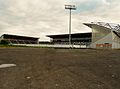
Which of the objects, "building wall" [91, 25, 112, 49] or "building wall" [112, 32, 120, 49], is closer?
"building wall" [112, 32, 120, 49]

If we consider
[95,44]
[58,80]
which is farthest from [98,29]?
[58,80]

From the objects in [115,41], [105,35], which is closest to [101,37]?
[105,35]

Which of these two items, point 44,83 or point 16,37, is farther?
point 16,37

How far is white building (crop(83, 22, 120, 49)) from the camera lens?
67375 mm

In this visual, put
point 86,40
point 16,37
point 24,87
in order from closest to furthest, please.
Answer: point 24,87
point 86,40
point 16,37

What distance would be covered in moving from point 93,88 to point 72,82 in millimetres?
933

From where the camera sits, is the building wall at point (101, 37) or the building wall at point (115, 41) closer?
the building wall at point (115, 41)

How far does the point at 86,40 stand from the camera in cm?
9456

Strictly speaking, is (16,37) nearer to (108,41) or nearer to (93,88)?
(108,41)

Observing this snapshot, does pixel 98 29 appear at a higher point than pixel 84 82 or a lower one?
higher

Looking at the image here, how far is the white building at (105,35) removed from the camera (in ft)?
221

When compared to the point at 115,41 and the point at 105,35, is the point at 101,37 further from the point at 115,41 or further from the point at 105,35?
the point at 115,41

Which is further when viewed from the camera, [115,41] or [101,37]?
[101,37]

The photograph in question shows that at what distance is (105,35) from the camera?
69.8 meters
